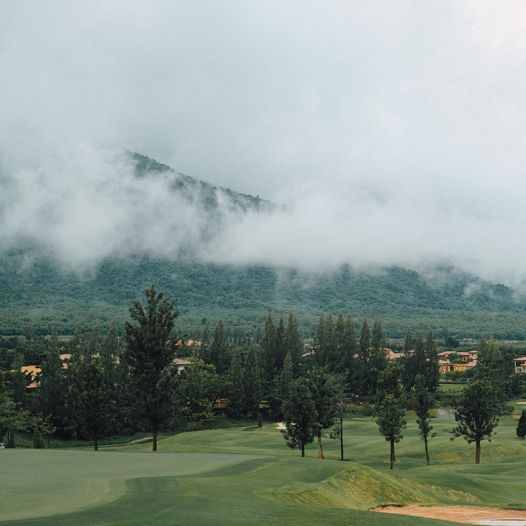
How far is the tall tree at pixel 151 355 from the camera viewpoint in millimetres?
50281

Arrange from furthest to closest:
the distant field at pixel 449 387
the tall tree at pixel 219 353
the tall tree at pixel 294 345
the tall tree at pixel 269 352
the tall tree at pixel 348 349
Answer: the distant field at pixel 449 387 → the tall tree at pixel 348 349 → the tall tree at pixel 219 353 → the tall tree at pixel 294 345 → the tall tree at pixel 269 352

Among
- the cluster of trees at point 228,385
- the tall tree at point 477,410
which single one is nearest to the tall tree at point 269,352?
the cluster of trees at point 228,385

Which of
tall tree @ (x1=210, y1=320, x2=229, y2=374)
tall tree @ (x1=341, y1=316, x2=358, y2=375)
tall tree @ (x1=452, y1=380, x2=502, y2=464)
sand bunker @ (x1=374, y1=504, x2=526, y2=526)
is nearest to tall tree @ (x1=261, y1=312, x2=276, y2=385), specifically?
tall tree @ (x1=210, y1=320, x2=229, y2=374)

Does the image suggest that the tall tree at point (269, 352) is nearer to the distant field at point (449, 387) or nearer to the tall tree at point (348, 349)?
the tall tree at point (348, 349)

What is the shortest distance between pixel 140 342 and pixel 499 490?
26070mm

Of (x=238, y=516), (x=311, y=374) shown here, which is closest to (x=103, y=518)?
(x=238, y=516)

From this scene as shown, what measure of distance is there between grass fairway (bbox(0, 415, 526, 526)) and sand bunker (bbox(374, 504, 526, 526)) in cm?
171

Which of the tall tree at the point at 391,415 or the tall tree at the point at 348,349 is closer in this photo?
the tall tree at the point at 391,415

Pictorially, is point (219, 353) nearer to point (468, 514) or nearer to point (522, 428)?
point (522, 428)

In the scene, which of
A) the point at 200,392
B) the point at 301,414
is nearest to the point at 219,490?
the point at 301,414

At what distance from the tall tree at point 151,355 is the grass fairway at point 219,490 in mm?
10264

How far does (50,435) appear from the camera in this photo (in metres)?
94.7

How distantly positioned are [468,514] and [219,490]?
9364mm

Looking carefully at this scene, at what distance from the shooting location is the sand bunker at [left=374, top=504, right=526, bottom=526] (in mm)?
23550
